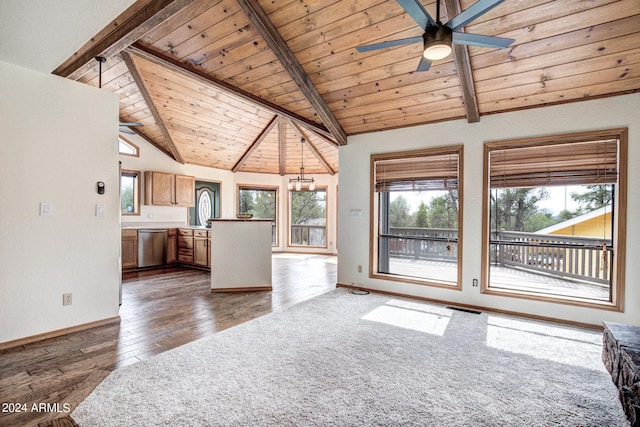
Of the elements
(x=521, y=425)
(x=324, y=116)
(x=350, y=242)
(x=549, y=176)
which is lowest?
(x=521, y=425)

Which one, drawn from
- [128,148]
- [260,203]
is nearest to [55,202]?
[128,148]

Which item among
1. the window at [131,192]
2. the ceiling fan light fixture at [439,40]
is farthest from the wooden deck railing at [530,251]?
the window at [131,192]

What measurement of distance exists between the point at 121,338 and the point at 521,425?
3253mm

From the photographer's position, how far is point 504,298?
378cm

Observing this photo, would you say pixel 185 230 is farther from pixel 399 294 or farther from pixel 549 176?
pixel 549 176

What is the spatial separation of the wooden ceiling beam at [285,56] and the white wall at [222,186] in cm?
463

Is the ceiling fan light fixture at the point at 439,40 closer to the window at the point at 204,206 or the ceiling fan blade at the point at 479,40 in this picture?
the ceiling fan blade at the point at 479,40

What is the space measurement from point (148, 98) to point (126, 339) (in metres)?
4.39

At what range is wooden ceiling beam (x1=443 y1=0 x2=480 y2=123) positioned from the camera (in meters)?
2.65

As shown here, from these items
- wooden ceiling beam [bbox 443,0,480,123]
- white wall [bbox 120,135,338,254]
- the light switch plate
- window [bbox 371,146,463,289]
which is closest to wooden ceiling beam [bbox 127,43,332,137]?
window [bbox 371,146,463,289]

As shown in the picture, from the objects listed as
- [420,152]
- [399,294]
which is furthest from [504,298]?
[420,152]

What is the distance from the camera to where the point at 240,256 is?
4.74m

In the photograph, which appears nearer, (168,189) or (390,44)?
(390,44)

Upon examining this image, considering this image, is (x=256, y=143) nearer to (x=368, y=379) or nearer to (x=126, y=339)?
(x=126, y=339)
